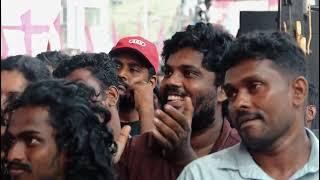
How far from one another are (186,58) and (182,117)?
532mm

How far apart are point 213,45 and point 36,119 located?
1.21m

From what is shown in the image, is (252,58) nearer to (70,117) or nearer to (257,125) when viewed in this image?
(257,125)

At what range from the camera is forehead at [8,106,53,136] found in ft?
8.09

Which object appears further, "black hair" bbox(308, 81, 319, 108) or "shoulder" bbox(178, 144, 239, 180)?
"black hair" bbox(308, 81, 319, 108)

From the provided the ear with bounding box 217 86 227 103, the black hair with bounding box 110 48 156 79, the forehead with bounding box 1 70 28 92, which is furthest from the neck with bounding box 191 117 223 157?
the black hair with bounding box 110 48 156 79

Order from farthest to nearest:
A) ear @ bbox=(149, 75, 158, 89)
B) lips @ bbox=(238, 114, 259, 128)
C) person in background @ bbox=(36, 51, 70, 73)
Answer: person in background @ bbox=(36, 51, 70, 73) → ear @ bbox=(149, 75, 158, 89) → lips @ bbox=(238, 114, 259, 128)

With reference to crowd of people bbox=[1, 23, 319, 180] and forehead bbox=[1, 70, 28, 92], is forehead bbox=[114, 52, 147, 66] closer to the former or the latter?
crowd of people bbox=[1, 23, 319, 180]

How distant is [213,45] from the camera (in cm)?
353

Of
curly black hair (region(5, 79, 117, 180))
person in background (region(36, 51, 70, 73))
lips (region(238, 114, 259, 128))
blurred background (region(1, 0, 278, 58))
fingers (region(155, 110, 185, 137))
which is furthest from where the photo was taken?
blurred background (region(1, 0, 278, 58))

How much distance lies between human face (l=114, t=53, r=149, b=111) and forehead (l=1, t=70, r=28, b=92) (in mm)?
708

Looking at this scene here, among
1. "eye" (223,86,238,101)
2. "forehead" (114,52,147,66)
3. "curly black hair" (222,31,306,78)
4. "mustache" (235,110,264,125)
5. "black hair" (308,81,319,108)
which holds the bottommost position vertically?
"black hair" (308,81,319,108)

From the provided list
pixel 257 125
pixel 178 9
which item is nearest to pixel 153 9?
pixel 178 9

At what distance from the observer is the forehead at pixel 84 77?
3404mm

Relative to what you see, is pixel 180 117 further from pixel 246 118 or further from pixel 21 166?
pixel 21 166
